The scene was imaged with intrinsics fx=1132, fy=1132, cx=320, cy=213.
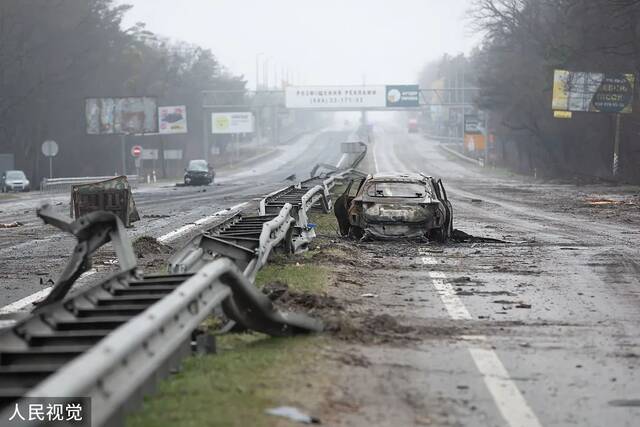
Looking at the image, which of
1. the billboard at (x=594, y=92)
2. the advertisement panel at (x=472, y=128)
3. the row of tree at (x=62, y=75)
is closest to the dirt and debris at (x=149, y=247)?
the billboard at (x=594, y=92)

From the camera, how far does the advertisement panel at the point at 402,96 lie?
11544 centimetres

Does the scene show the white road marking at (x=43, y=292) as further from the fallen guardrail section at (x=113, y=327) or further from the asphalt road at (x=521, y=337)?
the asphalt road at (x=521, y=337)

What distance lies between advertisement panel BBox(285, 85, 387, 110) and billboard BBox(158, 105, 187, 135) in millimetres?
24932

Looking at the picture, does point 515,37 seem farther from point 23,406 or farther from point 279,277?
point 23,406

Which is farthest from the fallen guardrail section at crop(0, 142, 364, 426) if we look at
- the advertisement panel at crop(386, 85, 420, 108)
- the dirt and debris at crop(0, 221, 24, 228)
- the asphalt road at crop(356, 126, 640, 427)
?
the advertisement panel at crop(386, 85, 420, 108)

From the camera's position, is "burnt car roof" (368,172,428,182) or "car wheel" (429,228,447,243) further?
"burnt car roof" (368,172,428,182)

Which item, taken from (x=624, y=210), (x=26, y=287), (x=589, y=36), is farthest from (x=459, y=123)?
(x=26, y=287)

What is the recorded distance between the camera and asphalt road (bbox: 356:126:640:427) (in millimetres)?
6625

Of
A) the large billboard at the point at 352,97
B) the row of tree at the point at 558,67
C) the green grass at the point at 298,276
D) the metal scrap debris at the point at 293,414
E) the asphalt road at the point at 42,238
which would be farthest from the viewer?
the large billboard at the point at 352,97

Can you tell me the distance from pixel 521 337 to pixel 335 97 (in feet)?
365

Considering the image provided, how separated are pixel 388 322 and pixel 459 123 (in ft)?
484

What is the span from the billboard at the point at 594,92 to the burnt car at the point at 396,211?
1676 inches

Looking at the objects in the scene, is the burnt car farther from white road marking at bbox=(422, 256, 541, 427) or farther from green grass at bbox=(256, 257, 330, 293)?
white road marking at bbox=(422, 256, 541, 427)

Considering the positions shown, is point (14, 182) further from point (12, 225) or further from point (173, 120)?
point (12, 225)
